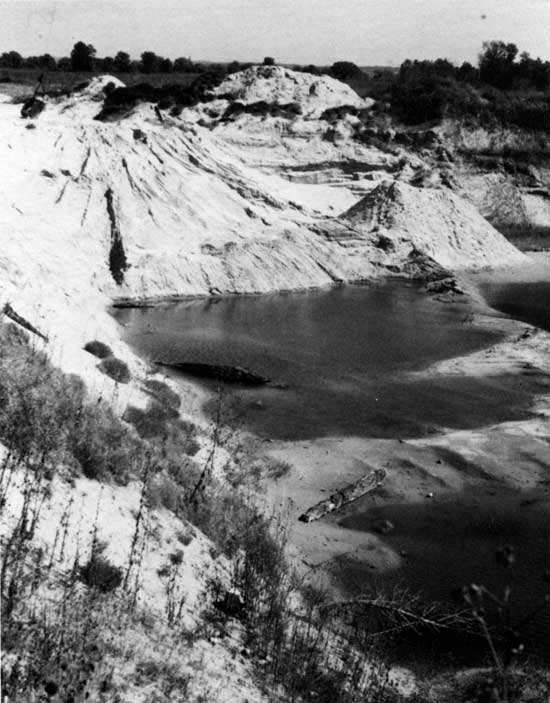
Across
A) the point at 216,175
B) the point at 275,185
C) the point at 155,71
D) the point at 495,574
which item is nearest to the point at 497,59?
the point at 155,71

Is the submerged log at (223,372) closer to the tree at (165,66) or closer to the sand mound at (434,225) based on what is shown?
the sand mound at (434,225)

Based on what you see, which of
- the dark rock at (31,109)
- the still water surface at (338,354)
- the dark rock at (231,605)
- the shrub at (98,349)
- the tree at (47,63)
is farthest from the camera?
the tree at (47,63)

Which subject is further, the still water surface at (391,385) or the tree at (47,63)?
the tree at (47,63)

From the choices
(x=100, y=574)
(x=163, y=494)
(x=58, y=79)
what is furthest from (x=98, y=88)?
(x=100, y=574)

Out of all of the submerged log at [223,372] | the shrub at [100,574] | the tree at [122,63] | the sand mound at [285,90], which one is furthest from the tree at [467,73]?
the shrub at [100,574]

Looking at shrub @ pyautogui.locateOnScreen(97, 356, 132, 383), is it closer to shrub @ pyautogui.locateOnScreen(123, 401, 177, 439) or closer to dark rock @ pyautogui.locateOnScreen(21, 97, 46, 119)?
shrub @ pyautogui.locateOnScreen(123, 401, 177, 439)

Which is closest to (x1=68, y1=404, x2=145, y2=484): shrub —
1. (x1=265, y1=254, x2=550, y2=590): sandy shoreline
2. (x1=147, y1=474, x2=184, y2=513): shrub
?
(x1=147, y1=474, x2=184, y2=513): shrub
